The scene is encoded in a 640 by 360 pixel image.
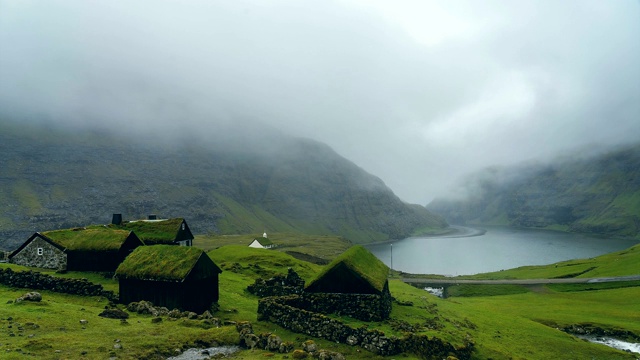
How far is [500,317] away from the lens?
41.5m

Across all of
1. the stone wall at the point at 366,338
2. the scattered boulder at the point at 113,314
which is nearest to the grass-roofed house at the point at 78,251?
the scattered boulder at the point at 113,314

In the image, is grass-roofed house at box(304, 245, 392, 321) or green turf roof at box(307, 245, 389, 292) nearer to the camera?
grass-roofed house at box(304, 245, 392, 321)

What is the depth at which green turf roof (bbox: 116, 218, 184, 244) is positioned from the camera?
195ft

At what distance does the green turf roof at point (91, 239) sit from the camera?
4422 centimetres

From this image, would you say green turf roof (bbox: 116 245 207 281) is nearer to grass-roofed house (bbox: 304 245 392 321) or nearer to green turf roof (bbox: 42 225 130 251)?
grass-roofed house (bbox: 304 245 392 321)

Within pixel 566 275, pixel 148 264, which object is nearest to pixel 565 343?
pixel 148 264

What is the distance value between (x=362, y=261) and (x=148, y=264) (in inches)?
716

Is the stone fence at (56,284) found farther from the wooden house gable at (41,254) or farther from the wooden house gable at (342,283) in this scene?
the wooden house gable at (342,283)

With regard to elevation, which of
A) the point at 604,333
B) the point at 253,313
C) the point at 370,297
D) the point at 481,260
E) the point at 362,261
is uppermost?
the point at 362,261

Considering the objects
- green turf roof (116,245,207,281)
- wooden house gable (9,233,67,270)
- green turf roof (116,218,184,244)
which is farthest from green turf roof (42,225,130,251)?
green turf roof (116,218,184,244)

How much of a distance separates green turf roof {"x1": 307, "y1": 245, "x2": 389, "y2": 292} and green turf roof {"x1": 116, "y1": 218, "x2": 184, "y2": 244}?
35520mm

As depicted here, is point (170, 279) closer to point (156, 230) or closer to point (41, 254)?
point (41, 254)

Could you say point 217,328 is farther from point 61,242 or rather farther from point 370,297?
point 61,242

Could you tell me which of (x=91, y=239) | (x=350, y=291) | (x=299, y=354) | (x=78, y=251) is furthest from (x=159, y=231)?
(x=299, y=354)
